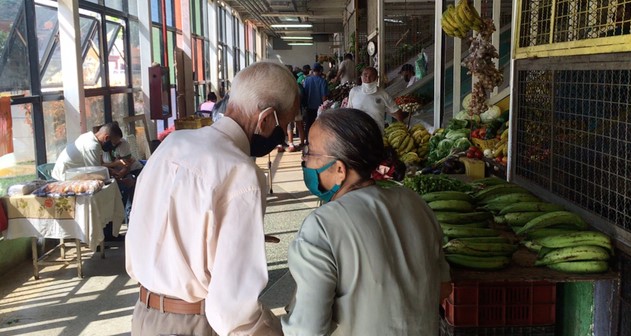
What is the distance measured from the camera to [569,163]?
3.25 metres

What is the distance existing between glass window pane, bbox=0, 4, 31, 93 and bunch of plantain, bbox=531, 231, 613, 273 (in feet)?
17.5

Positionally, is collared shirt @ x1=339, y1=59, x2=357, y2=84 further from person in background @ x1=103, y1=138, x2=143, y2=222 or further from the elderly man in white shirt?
the elderly man in white shirt

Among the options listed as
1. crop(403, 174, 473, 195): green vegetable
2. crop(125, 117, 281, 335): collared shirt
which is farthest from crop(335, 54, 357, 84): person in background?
crop(125, 117, 281, 335): collared shirt

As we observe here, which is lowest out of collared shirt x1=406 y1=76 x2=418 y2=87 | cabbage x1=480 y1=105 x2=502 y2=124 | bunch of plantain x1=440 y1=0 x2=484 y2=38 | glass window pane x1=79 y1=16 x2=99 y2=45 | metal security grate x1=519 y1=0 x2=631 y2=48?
cabbage x1=480 y1=105 x2=502 y2=124

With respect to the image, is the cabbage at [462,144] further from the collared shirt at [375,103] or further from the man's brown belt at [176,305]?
the man's brown belt at [176,305]

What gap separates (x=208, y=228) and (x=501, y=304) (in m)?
1.61

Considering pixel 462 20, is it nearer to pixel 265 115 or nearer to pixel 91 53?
pixel 265 115

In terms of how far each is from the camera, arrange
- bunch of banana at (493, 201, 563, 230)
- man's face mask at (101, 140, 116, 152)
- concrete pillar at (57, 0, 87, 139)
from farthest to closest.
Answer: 1. concrete pillar at (57, 0, 87, 139)
2. man's face mask at (101, 140, 116, 152)
3. bunch of banana at (493, 201, 563, 230)

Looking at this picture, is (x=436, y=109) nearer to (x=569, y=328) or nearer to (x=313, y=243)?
(x=569, y=328)

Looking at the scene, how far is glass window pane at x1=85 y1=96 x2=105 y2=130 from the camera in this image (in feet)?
28.0

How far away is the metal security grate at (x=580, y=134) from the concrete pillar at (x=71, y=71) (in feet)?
18.4

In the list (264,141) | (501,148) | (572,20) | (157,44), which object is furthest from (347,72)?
(264,141)

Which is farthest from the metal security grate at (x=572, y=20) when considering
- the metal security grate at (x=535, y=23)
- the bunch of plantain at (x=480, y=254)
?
the bunch of plantain at (x=480, y=254)

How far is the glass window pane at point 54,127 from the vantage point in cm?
711
